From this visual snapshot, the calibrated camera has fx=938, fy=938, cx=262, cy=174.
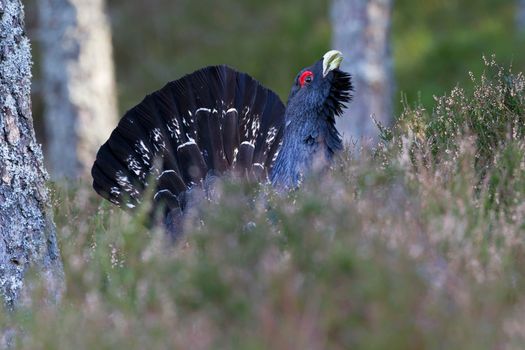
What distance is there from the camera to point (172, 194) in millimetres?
5875

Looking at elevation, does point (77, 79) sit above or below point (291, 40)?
below

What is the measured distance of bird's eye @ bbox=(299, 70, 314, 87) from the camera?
232 inches

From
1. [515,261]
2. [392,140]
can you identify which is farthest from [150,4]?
[515,261]

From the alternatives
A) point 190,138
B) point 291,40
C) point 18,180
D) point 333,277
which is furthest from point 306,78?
point 291,40

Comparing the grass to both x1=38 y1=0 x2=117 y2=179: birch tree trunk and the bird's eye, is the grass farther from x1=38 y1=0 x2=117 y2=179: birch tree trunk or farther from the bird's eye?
x1=38 y1=0 x2=117 y2=179: birch tree trunk

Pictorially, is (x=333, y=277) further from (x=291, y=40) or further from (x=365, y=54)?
(x=291, y=40)

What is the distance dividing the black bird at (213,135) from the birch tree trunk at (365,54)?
17.1 feet

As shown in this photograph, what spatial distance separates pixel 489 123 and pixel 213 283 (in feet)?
7.65

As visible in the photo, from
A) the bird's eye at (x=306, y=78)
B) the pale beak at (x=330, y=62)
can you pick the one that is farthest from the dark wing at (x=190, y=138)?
the pale beak at (x=330, y=62)

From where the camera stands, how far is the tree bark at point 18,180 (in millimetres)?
Result: 4352

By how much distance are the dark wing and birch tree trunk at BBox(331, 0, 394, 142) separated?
5180 mm

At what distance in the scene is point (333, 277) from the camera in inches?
113

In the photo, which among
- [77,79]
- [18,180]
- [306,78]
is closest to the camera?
[18,180]

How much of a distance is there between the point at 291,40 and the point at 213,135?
346 inches
